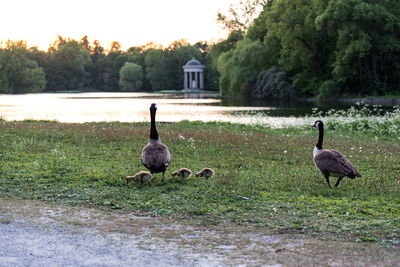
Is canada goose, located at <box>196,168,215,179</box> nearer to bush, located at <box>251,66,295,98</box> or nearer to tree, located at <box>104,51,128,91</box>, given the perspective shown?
bush, located at <box>251,66,295,98</box>

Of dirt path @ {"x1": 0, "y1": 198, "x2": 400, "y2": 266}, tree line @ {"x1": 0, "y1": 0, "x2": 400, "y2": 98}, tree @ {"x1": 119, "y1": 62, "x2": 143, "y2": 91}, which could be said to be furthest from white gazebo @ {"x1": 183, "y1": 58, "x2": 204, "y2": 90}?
dirt path @ {"x1": 0, "y1": 198, "x2": 400, "y2": 266}

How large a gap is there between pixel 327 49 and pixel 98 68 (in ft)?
408

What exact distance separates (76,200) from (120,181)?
1.57m

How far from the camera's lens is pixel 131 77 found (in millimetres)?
155250

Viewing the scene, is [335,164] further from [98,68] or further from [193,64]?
[98,68]

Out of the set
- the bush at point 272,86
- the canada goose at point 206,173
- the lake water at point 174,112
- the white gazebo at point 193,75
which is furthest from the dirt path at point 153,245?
the white gazebo at point 193,75

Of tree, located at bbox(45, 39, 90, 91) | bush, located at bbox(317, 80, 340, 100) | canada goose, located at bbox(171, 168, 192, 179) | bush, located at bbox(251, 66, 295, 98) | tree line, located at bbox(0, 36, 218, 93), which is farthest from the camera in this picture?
tree, located at bbox(45, 39, 90, 91)

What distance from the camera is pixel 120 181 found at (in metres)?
9.98

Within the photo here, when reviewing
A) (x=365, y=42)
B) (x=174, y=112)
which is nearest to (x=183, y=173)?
(x=174, y=112)

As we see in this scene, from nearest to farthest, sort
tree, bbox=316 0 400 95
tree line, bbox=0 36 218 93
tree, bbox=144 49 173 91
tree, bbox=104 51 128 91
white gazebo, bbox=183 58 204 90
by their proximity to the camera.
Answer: tree, bbox=316 0 400 95 < tree line, bbox=0 36 218 93 < white gazebo, bbox=183 58 204 90 < tree, bbox=144 49 173 91 < tree, bbox=104 51 128 91

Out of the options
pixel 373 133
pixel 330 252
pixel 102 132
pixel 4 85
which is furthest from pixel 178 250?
pixel 4 85

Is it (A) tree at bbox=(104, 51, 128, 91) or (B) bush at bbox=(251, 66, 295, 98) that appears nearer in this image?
(B) bush at bbox=(251, 66, 295, 98)

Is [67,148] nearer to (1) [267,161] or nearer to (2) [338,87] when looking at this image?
(1) [267,161]

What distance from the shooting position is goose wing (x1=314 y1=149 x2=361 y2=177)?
898cm
